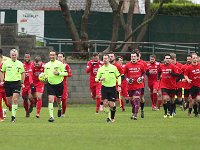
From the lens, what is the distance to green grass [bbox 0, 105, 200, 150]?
19875 millimetres

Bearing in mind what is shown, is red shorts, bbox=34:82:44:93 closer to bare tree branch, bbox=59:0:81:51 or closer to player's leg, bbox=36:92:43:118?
player's leg, bbox=36:92:43:118

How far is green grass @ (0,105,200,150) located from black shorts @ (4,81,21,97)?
0.92 metres

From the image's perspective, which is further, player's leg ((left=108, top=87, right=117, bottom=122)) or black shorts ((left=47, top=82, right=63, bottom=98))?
black shorts ((left=47, top=82, right=63, bottom=98))

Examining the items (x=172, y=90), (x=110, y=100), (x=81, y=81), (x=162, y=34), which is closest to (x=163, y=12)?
(x=162, y=34)

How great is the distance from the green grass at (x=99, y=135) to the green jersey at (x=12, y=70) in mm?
1353

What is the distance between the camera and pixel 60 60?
32.4 meters

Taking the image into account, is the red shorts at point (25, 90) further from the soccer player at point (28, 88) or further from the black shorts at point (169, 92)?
the black shorts at point (169, 92)

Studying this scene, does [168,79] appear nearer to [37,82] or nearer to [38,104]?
[38,104]

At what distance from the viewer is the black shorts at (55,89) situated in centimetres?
3022

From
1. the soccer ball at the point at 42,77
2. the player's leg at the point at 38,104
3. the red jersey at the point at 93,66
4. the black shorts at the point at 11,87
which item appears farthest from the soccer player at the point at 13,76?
the red jersey at the point at 93,66

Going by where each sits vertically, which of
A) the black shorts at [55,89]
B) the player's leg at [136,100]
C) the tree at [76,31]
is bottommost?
the player's leg at [136,100]

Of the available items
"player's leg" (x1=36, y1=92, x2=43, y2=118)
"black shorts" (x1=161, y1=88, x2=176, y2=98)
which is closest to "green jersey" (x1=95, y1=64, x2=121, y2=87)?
"player's leg" (x1=36, y1=92, x2=43, y2=118)

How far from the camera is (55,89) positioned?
3064 cm

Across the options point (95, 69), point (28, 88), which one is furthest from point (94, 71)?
point (28, 88)
